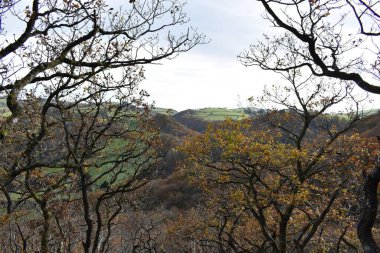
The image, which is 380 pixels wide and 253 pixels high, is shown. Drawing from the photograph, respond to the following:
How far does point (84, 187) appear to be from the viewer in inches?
667

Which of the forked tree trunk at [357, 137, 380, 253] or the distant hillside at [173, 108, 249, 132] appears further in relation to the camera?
the distant hillside at [173, 108, 249, 132]

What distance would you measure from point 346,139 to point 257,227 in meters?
12.2

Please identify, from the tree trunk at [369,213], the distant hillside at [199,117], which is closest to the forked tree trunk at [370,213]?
the tree trunk at [369,213]

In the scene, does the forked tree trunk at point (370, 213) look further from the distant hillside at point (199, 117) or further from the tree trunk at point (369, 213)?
the distant hillside at point (199, 117)

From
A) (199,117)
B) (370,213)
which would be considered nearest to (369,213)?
(370,213)

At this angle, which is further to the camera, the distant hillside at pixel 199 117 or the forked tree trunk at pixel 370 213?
the distant hillside at pixel 199 117

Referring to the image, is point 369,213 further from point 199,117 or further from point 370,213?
point 199,117

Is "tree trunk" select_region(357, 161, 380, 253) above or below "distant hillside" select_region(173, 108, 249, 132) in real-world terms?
below

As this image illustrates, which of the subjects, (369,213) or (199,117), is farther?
(199,117)

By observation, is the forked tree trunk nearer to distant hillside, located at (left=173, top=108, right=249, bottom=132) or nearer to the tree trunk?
the tree trunk

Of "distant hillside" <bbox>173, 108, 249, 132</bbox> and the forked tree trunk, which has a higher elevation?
"distant hillside" <bbox>173, 108, 249, 132</bbox>

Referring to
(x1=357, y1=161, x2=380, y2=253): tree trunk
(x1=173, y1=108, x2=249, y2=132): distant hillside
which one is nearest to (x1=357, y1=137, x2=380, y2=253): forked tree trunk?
(x1=357, y1=161, x2=380, y2=253): tree trunk

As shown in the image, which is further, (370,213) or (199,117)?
(199,117)

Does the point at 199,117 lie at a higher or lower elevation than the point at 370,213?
higher
